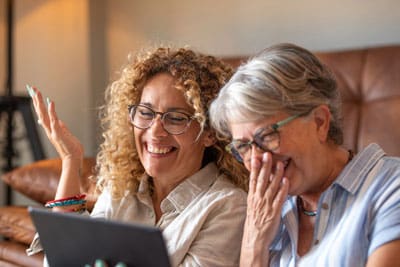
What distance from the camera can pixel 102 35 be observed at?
308cm

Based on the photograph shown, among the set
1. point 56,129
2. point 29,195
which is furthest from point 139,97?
point 29,195

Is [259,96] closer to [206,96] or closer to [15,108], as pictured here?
[206,96]

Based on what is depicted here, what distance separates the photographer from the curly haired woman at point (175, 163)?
1.28 metres

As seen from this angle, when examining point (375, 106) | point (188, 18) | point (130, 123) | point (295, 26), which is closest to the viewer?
point (130, 123)

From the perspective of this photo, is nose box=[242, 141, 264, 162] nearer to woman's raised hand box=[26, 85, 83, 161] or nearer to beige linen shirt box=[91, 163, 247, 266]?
beige linen shirt box=[91, 163, 247, 266]

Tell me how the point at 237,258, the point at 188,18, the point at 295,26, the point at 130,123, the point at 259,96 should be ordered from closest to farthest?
the point at 259,96 → the point at 237,258 → the point at 130,123 → the point at 295,26 → the point at 188,18

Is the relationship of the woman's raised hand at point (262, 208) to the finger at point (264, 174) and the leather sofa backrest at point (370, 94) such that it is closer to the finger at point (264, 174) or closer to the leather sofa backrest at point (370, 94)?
the finger at point (264, 174)

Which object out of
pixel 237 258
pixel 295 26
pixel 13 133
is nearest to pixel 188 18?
pixel 295 26

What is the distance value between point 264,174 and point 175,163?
32 centimetres

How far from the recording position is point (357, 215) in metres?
1.05

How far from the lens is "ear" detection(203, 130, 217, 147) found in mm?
1388

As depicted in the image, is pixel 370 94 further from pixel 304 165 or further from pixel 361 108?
pixel 304 165

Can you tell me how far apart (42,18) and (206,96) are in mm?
1818

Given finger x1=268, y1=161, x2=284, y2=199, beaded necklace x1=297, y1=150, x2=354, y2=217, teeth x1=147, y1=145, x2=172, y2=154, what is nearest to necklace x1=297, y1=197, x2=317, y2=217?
beaded necklace x1=297, y1=150, x2=354, y2=217
